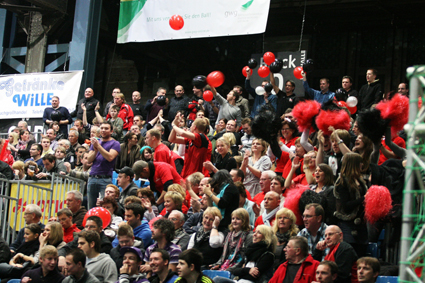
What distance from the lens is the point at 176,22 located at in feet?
40.4

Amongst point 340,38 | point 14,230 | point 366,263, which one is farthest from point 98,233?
point 340,38

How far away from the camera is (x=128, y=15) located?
13203 mm

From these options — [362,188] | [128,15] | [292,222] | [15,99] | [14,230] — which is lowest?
[14,230]

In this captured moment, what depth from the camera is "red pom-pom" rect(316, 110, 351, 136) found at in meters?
6.95

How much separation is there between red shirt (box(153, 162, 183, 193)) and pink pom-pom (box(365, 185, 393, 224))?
2.94 m

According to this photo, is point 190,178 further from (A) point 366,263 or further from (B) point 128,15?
(B) point 128,15

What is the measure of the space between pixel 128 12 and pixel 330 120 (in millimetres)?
7548

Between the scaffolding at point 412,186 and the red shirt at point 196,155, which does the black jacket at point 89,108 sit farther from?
the scaffolding at point 412,186

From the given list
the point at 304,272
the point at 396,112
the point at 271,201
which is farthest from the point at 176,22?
the point at 304,272

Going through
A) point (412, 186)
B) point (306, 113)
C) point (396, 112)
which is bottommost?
point (412, 186)

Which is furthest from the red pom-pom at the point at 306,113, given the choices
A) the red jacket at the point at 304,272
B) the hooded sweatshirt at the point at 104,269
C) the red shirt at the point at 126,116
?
the red shirt at the point at 126,116

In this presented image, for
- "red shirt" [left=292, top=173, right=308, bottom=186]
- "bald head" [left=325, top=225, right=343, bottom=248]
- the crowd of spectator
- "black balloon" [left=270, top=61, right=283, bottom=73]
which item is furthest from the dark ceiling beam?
"bald head" [left=325, top=225, right=343, bottom=248]

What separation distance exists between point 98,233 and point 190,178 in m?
1.64

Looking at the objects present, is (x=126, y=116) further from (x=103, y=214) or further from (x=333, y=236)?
(x=333, y=236)
